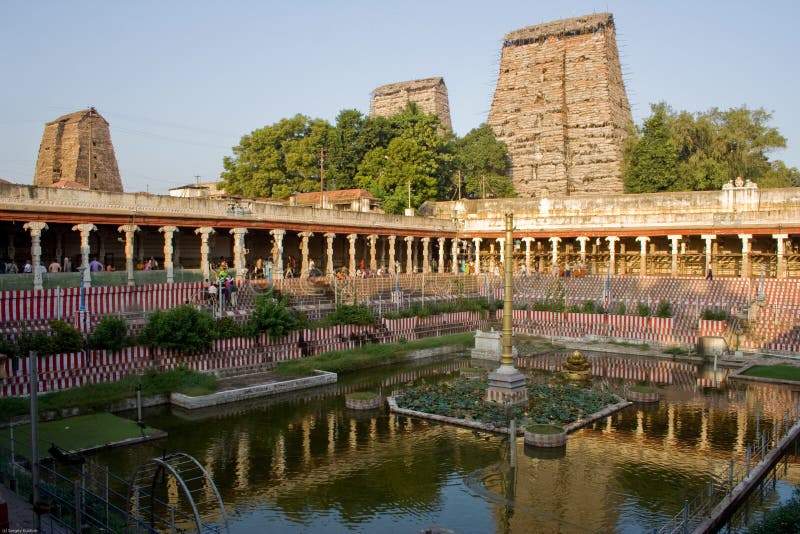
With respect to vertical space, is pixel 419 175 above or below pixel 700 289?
above

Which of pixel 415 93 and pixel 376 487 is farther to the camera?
pixel 415 93

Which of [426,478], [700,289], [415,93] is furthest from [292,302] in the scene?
[415,93]

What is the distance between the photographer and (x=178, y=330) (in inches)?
826

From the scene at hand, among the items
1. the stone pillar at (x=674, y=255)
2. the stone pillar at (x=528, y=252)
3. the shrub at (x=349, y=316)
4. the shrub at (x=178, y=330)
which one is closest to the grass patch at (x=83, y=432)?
the shrub at (x=178, y=330)

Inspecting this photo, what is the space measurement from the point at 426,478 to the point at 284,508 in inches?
123

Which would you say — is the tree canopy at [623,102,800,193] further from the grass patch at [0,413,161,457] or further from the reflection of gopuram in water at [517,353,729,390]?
the grass patch at [0,413,161,457]

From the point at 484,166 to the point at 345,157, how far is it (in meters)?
15.8

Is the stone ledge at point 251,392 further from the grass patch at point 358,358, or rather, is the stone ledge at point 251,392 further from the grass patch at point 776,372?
the grass patch at point 776,372

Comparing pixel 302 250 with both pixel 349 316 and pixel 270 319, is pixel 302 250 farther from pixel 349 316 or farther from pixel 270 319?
pixel 270 319

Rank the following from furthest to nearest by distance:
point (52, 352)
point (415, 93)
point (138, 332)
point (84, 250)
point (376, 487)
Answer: point (415, 93) < point (84, 250) < point (138, 332) < point (52, 352) < point (376, 487)

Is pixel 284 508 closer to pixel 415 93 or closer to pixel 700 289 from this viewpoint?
pixel 700 289

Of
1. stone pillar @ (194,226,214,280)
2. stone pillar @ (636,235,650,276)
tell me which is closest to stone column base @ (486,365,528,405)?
stone pillar @ (194,226,214,280)

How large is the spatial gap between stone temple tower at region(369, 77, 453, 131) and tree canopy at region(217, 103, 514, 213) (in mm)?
23381

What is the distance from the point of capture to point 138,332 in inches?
842
